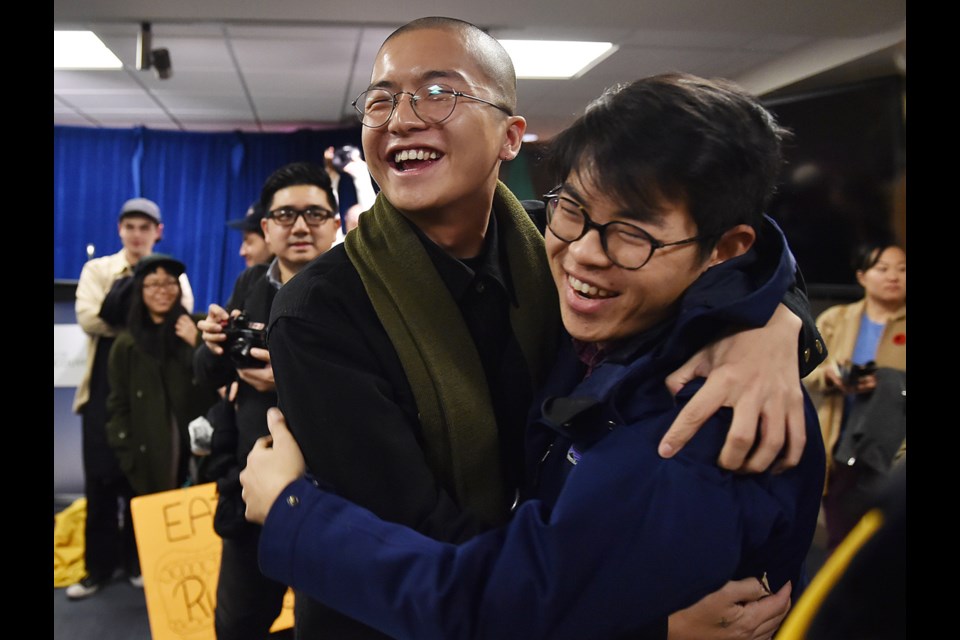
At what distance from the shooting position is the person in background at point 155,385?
258 centimetres

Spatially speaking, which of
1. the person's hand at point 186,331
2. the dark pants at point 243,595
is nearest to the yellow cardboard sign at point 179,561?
the dark pants at point 243,595

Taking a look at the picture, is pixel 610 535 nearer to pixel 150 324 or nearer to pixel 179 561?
pixel 179 561

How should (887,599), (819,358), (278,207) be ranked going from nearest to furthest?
1. (887,599)
2. (819,358)
3. (278,207)

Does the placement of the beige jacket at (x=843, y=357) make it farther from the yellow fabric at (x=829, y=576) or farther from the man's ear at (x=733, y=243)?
the yellow fabric at (x=829, y=576)

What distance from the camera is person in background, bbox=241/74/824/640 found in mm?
650

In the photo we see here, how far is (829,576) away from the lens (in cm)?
55

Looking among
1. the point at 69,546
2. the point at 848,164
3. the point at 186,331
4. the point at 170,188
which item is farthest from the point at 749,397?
the point at 170,188

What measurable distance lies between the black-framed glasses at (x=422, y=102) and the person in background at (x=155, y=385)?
1.94m

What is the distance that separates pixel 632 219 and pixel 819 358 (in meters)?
0.31

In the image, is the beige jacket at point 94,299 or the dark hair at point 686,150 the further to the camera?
the beige jacket at point 94,299

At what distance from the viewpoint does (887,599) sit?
51 cm

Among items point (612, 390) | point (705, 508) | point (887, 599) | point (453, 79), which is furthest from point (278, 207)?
point (887, 599)

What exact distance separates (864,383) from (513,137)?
6.17ft
